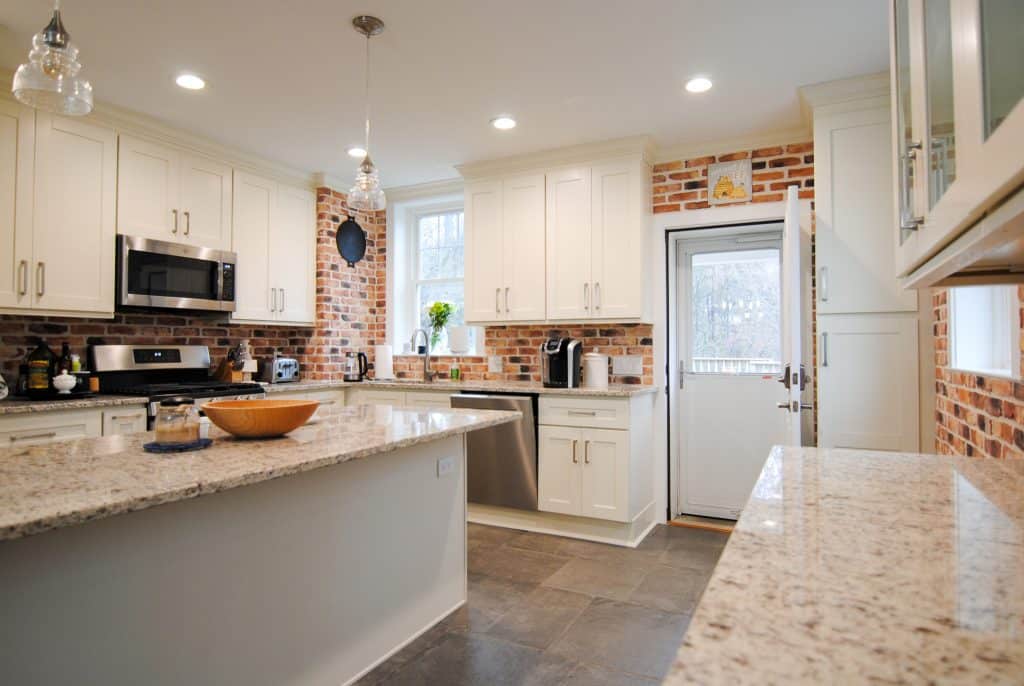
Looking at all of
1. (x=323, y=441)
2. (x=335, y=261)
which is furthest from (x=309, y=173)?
(x=323, y=441)

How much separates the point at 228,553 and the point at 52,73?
1305mm

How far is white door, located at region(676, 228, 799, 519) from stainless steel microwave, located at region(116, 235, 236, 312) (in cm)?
302

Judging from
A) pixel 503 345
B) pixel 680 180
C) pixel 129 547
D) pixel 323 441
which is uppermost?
pixel 680 180

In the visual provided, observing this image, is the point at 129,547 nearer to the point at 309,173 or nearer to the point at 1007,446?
the point at 1007,446

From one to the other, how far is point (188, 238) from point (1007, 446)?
13.3 ft

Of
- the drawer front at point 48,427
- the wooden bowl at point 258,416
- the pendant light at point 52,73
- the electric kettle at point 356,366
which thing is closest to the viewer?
the pendant light at point 52,73

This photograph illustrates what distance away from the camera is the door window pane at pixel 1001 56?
0.56m

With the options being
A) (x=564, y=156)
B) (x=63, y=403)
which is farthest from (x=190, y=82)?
(x=564, y=156)

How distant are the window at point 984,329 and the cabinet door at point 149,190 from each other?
3.93 m

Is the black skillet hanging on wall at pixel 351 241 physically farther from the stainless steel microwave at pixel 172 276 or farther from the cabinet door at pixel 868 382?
the cabinet door at pixel 868 382

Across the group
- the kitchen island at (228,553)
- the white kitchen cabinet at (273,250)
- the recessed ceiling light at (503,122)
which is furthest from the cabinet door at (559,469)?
the white kitchen cabinet at (273,250)

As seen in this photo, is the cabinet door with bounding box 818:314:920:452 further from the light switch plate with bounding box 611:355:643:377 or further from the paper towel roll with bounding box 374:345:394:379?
the paper towel roll with bounding box 374:345:394:379

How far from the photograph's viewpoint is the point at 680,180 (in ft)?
13.0

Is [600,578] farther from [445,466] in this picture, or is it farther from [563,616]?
[445,466]
